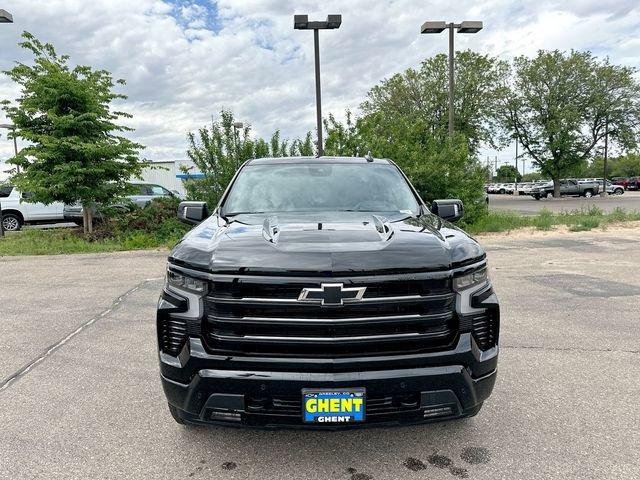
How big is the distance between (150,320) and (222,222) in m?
2.88

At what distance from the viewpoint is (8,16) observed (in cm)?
1231

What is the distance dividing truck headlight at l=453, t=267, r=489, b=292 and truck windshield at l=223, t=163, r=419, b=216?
108 cm

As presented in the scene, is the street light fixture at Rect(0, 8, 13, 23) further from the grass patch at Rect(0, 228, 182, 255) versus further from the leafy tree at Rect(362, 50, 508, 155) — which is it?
the leafy tree at Rect(362, 50, 508, 155)

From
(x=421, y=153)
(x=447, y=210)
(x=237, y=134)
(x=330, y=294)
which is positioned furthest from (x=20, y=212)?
(x=330, y=294)

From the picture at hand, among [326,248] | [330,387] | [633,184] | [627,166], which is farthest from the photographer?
[627,166]

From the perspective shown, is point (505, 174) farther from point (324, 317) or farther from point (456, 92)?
point (324, 317)

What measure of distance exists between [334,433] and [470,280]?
4.42 feet

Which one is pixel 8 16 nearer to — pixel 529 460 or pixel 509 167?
pixel 529 460

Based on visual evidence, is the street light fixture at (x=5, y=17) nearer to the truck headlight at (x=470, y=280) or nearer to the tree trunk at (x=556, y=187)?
the truck headlight at (x=470, y=280)

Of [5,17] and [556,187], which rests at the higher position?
[5,17]

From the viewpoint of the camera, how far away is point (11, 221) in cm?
1720

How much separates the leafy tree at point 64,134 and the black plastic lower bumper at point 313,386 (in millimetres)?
10530

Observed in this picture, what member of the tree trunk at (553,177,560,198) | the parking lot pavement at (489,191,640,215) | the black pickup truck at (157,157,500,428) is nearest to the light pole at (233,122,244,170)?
the black pickup truck at (157,157,500,428)

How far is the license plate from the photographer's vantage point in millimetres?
2381
